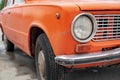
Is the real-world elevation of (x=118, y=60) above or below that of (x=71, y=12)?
below

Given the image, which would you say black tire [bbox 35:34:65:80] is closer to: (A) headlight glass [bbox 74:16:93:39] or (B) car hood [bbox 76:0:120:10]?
(A) headlight glass [bbox 74:16:93:39]

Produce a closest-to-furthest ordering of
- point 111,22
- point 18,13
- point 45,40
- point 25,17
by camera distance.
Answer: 1. point 111,22
2. point 45,40
3. point 25,17
4. point 18,13

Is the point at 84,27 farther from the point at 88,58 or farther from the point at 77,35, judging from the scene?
the point at 88,58

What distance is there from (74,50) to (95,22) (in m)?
0.42

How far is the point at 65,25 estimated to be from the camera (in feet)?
10.5

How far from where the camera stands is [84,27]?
10.7ft

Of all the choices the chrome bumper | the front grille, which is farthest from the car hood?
the chrome bumper

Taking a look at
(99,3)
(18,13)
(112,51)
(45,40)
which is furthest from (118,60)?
(18,13)

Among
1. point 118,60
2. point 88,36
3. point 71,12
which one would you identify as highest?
point 71,12

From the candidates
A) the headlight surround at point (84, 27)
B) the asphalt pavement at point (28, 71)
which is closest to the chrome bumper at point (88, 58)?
the headlight surround at point (84, 27)

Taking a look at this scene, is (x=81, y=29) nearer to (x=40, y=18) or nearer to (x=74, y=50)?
(x=74, y=50)

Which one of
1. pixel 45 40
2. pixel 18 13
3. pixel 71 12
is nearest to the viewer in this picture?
pixel 71 12

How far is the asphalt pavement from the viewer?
4.59 meters

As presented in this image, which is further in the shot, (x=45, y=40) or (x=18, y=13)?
(x=18, y=13)
